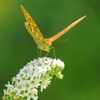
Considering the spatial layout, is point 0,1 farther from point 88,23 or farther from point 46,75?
point 46,75

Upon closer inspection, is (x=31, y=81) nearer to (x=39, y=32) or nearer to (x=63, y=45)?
(x=39, y=32)

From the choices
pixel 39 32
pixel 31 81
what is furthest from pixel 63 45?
pixel 31 81

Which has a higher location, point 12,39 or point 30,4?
point 30,4

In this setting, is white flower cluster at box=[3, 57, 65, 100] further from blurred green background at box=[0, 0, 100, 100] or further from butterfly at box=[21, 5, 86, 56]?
blurred green background at box=[0, 0, 100, 100]

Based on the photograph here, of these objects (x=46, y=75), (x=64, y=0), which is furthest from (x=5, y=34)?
(x=46, y=75)

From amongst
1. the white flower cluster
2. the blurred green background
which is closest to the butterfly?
the white flower cluster

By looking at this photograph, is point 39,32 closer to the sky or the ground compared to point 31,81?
closer to the sky
